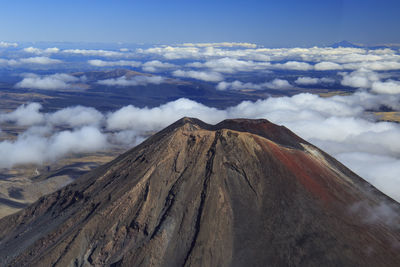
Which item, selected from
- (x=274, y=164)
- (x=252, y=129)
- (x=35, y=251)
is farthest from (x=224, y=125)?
(x=35, y=251)

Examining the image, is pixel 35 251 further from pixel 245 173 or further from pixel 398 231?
pixel 398 231

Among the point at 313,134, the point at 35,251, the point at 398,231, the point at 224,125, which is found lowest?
the point at 313,134

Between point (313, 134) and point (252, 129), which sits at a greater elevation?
point (252, 129)

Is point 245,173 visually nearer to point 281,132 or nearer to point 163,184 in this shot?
point 163,184

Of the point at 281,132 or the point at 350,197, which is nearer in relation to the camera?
the point at 350,197

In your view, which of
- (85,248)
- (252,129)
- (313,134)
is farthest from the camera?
(313,134)

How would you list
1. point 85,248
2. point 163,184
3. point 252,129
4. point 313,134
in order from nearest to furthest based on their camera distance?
1. point 85,248
2. point 163,184
3. point 252,129
4. point 313,134
